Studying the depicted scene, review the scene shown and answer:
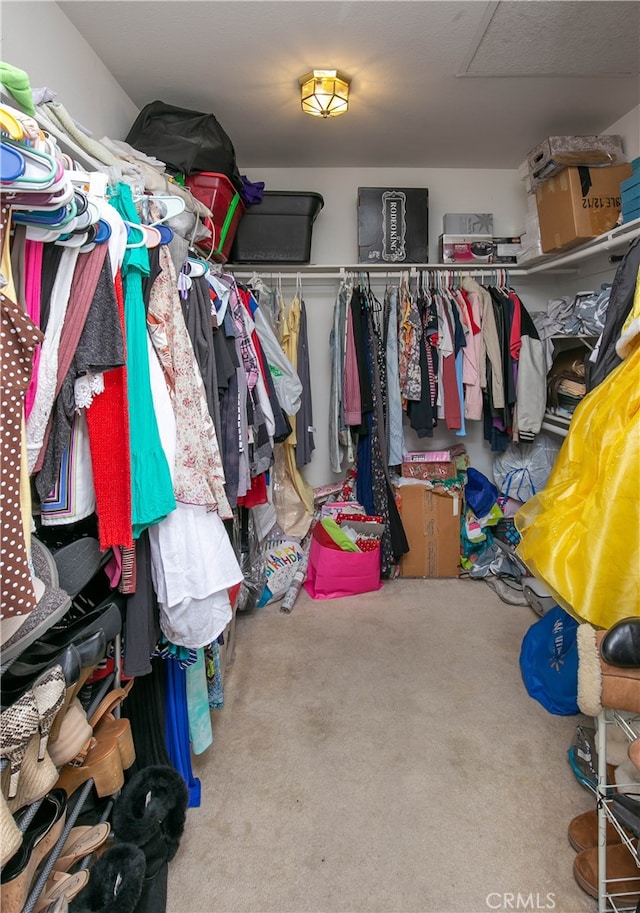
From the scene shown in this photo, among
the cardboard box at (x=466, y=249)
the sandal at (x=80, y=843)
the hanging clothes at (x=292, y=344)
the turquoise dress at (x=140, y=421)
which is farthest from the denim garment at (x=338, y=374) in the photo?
the sandal at (x=80, y=843)

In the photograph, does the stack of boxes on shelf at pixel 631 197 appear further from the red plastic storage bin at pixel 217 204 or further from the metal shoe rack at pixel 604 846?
the metal shoe rack at pixel 604 846

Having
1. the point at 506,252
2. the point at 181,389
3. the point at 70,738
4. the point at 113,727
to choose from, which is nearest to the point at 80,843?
the point at 113,727

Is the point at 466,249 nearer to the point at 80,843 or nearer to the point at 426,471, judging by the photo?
the point at 426,471

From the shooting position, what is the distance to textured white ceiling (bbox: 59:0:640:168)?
5.56 feet

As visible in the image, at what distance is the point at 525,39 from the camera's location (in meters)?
1.83

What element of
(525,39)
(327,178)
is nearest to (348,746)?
(525,39)

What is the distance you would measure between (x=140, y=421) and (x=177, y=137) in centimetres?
147

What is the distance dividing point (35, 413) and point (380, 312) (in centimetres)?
240

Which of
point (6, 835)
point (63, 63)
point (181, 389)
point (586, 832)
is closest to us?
point (6, 835)

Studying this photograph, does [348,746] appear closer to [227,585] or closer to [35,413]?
[227,585]

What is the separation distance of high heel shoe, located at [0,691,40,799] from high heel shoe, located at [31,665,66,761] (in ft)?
0.04

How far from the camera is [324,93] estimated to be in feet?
6.96

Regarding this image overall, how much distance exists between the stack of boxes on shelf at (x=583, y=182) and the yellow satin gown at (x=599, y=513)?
0.92 m

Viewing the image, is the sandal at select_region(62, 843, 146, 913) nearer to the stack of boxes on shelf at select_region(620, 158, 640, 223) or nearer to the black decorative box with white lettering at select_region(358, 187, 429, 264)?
the stack of boxes on shelf at select_region(620, 158, 640, 223)
